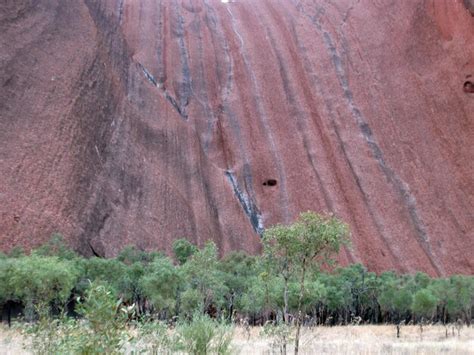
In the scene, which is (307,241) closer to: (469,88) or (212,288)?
(212,288)

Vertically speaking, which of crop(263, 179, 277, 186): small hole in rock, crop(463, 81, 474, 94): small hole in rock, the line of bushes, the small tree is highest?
the small tree

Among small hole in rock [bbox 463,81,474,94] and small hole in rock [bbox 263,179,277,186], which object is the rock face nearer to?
small hole in rock [bbox 463,81,474,94]

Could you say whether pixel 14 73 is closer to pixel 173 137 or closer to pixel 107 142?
pixel 107 142

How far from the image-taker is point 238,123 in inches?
2080

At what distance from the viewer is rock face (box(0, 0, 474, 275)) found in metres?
37.7

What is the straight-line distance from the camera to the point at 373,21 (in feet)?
190

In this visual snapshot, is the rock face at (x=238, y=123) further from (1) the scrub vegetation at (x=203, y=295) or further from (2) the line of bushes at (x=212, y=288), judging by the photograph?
(2) the line of bushes at (x=212, y=288)

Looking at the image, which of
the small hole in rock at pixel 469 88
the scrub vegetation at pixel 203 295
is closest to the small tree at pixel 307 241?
the scrub vegetation at pixel 203 295

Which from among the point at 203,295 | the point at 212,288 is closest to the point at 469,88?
the point at 212,288

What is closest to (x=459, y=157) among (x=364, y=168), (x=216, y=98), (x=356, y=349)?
(x=364, y=168)

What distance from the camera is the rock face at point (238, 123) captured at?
124 ft

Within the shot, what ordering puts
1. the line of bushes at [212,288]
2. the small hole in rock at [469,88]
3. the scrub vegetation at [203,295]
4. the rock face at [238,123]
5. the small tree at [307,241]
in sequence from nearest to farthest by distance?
the scrub vegetation at [203,295] < the small tree at [307,241] < the line of bushes at [212,288] < the rock face at [238,123] < the small hole in rock at [469,88]

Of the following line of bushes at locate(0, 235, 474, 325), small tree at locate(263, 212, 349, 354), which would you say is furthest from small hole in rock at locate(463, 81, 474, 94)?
small tree at locate(263, 212, 349, 354)

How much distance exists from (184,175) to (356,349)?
101 ft
